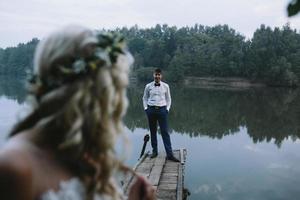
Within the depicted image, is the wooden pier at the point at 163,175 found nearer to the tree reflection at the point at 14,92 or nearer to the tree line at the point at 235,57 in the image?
the tree reflection at the point at 14,92

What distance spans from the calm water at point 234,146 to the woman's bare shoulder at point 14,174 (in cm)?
39

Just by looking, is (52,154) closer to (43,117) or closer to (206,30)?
(43,117)

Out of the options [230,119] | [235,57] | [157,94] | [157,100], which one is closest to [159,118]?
[157,100]

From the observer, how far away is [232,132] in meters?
23.2

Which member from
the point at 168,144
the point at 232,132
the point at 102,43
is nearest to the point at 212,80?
the point at 232,132

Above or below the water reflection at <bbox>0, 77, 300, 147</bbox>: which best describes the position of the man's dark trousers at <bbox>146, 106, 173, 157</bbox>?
above

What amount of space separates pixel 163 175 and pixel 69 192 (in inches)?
289

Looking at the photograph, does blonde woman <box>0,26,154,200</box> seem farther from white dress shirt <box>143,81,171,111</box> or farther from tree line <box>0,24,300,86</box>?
tree line <box>0,24,300,86</box>

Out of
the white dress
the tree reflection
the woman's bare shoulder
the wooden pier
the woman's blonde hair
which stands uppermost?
the woman's blonde hair

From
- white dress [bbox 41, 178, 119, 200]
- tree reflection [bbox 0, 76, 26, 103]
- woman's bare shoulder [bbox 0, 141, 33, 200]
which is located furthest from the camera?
tree reflection [bbox 0, 76, 26, 103]

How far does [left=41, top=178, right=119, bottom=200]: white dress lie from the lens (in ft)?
4.22

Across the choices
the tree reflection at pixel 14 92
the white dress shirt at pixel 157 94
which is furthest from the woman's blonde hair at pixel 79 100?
the tree reflection at pixel 14 92

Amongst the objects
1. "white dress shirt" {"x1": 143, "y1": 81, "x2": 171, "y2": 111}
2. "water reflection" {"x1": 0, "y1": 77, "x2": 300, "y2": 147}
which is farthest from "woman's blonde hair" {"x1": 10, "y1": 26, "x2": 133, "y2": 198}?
"water reflection" {"x1": 0, "y1": 77, "x2": 300, "y2": 147}

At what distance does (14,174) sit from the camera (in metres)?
1.13
